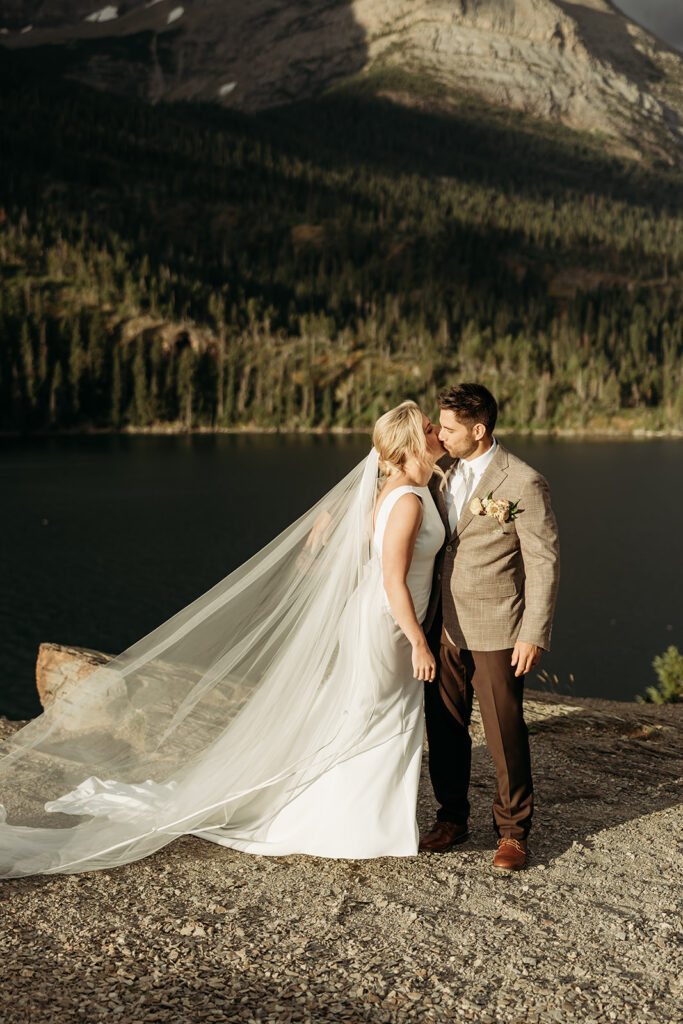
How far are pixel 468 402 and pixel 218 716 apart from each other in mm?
2362

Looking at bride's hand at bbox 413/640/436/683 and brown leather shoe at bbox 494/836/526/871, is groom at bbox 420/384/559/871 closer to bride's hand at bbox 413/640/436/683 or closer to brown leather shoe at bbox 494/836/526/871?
brown leather shoe at bbox 494/836/526/871

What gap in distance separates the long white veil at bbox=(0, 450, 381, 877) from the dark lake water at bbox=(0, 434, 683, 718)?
53.8 feet

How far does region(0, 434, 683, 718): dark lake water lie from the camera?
26562 mm

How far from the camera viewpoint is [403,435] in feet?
15.4

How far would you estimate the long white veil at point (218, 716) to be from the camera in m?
4.87

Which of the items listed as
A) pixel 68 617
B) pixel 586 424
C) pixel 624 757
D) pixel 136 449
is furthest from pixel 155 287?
pixel 624 757

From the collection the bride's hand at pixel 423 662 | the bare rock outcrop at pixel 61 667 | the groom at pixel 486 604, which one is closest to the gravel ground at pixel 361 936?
the groom at pixel 486 604

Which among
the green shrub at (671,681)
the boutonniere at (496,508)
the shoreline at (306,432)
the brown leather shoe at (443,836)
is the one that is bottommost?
the shoreline at (306,432)

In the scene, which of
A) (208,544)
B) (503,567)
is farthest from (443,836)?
(208,544)

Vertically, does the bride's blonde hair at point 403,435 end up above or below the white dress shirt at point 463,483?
above

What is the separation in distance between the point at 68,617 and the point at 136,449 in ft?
254

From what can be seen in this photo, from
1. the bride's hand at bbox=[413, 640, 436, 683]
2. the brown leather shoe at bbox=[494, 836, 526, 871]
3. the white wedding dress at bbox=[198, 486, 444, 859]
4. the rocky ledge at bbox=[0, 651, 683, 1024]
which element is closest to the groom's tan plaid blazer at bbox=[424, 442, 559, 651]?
the white wedding dress at bbox=[198, 486, 444, 859]

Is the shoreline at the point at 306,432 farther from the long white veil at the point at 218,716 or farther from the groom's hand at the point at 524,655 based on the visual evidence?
the groom's hand at the point at 524,655

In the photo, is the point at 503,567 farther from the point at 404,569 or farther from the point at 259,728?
the point at 259,728
